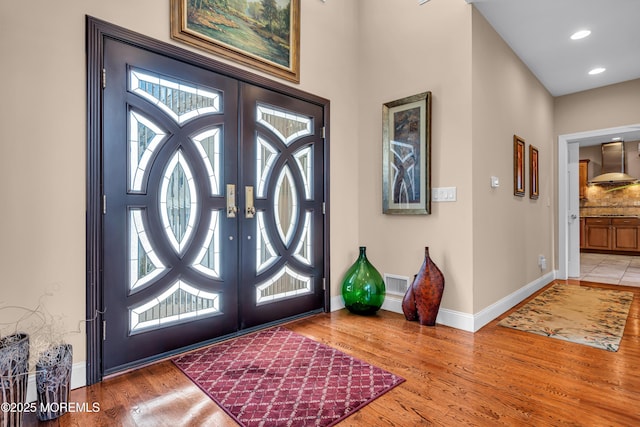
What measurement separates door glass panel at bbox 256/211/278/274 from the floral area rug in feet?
7.14

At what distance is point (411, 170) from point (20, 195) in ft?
9.36

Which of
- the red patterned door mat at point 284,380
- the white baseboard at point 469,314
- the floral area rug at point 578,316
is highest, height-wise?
the white baseboard at point 469,314

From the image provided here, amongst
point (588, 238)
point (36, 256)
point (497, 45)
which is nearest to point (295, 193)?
point (36, 256)

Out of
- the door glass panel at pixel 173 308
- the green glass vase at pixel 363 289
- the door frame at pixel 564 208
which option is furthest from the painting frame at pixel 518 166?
the door glass panel at pixel 173 308

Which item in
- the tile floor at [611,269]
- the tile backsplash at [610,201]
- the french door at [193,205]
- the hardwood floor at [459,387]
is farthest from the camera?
the tile backsplash at [610,201]

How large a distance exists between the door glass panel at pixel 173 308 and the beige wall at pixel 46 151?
0.32 m

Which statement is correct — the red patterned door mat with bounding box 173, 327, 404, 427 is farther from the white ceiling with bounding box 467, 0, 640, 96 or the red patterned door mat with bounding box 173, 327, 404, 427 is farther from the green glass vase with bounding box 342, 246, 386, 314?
the white ceiling with bounding box 467, 0, 640, 96

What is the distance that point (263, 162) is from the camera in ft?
9.36

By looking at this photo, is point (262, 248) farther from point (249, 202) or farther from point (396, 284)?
point (396, 284)

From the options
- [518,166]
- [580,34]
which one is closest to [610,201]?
[518,166]

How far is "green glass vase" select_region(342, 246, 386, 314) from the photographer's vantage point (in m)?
3.20

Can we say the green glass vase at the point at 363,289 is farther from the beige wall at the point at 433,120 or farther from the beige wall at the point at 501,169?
the beige wall at the point at 501,169

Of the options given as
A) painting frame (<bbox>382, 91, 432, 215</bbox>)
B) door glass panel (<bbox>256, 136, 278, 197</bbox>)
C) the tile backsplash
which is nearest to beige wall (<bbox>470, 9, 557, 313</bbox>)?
painting frame (<bbox>382, 91, 432, 215</bbox>)

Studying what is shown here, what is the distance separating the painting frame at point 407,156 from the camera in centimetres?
307
